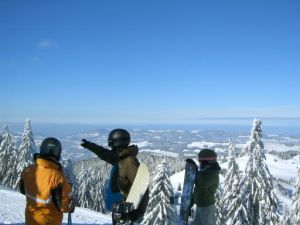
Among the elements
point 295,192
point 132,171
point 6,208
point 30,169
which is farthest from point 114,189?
point 295,192

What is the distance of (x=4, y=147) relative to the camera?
5209 centimetres

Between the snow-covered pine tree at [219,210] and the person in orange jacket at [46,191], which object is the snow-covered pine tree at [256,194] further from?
the person in orange jacket at [46,191]

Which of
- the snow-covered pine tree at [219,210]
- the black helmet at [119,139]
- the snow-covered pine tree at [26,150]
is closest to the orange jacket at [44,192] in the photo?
the black helmet at [119,139]

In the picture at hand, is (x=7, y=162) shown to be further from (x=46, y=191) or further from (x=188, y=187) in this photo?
(x=46, y=191)

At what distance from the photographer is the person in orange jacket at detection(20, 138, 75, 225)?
6.58 metres

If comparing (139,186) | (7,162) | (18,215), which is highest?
(139,186)

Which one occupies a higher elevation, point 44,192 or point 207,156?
point 207,156

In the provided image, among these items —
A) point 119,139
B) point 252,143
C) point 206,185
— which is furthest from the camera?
point 252,143

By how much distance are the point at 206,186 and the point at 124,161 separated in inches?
108

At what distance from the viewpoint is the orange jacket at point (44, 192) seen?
659 cm

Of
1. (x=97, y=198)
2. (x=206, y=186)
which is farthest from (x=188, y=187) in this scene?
(x=97, y=198)

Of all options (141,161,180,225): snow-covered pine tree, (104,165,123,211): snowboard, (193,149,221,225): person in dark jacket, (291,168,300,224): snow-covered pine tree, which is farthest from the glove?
(291,168,300,224): snow-covered pine tree

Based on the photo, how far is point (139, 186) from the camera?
276 inches

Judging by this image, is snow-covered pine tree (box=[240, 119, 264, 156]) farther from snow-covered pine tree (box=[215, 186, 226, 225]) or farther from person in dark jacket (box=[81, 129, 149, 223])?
person in dark jacket (box=[81, 129, 149, 223])
